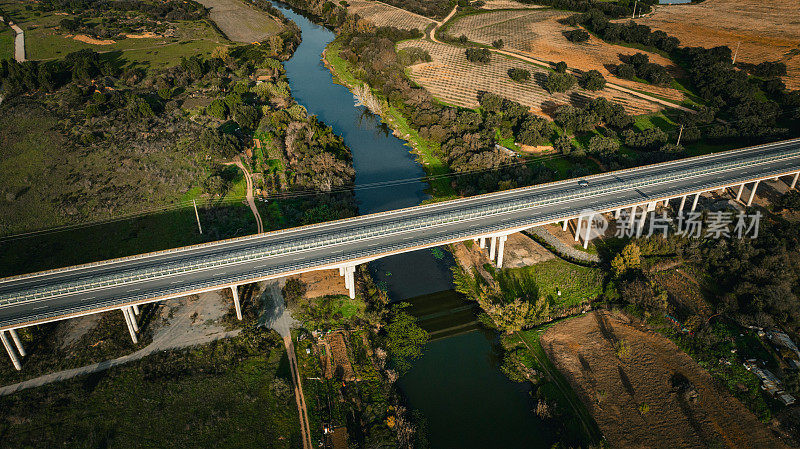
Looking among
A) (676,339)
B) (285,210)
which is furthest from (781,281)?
(285,210)

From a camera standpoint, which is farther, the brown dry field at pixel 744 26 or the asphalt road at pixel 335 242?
the brown dry field at pixel 744 26

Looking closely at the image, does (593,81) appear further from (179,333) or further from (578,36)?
(179,333)

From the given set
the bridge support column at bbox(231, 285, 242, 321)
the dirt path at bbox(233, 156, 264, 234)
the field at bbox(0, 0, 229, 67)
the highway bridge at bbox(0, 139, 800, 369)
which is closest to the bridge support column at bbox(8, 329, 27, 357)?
the highway bridge at bbox(0, 139, 800, 369)

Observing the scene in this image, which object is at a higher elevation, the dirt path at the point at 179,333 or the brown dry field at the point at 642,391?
the dirt path at the point at 179,333

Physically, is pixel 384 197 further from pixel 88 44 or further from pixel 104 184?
pixel 88 44

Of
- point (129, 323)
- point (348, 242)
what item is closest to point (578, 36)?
point (348, 242)

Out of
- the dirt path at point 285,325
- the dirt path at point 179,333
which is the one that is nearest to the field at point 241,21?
the dirt path at point 179,333

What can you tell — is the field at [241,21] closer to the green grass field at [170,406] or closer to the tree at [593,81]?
the tree at [593,81]
